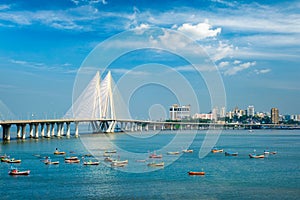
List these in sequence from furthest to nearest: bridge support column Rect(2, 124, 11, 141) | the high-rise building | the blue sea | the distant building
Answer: the high-rise building < the distant building < bridge support column Rect(2, 124, 11, 141) < the blue sea

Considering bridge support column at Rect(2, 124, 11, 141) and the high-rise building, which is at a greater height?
the high-rise building

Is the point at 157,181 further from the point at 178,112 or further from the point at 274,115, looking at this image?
the point at 274,115

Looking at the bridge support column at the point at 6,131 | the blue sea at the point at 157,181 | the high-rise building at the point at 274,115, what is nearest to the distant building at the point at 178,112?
the high-rise building at the point at 274,115

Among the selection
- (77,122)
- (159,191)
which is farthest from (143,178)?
(77,122)

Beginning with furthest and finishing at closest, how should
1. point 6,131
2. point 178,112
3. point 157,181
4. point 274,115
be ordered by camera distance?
1. point 274,115
2. point 178,112
3. point 6,131
4. point 157,181

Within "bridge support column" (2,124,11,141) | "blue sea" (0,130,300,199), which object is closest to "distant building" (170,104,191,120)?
"bridge support column" (2,124,11,141)

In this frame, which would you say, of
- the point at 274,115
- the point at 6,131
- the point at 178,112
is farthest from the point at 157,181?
the point at 274,115

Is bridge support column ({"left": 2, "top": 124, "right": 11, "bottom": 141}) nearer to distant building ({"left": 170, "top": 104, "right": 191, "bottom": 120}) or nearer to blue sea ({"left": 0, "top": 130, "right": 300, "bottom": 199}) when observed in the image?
blue sea ({"left": 0, "top": 130, "right": 300, "bottom": 199})

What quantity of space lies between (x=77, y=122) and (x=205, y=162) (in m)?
45.0

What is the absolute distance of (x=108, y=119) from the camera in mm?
88000

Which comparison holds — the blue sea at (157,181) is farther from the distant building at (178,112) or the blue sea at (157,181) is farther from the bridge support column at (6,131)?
the distant building at (178,112)

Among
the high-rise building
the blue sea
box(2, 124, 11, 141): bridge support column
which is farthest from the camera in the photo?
the high-rise building

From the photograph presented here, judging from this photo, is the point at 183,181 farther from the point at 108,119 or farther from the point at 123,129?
the point at 123,129

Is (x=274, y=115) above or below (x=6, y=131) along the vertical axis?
above
